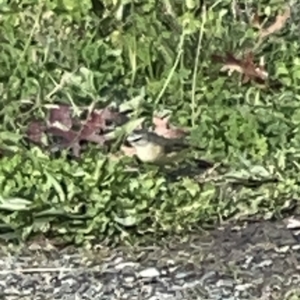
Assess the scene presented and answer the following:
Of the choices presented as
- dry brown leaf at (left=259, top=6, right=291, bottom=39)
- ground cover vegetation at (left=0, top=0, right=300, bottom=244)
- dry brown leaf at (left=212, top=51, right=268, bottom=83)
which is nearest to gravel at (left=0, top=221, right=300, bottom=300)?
ground cover vegetation at (left=0, top=0, right=300, bottom=244)

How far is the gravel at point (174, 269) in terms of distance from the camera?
123 inches

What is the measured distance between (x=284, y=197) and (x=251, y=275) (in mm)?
419

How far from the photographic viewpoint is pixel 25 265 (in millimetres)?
3291

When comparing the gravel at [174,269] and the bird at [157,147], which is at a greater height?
the bird at [157,147]

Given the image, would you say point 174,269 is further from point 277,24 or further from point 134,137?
point 277,24

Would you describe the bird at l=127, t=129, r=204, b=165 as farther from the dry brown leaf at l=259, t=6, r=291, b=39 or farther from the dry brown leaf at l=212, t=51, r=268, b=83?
the dry brown leaf at l=259, t=6, r=291, b=39

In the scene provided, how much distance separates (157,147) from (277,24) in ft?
2.61

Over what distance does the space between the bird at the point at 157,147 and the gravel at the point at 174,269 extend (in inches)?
15.2

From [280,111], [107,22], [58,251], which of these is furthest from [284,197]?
[107,22]

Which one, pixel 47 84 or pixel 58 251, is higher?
pixel 47 84

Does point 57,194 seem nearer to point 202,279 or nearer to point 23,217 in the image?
point 23,217

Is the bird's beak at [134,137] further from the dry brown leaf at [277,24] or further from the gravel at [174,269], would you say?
the dry brown leaf at [277,24]

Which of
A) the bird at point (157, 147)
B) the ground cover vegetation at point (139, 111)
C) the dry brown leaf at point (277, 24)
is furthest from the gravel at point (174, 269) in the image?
the dry brown leaf at point (277, 24)

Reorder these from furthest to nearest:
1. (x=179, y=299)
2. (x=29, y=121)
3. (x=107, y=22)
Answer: (x=107, y=22)
(x=29, y=121)
(x=179, y=299)
